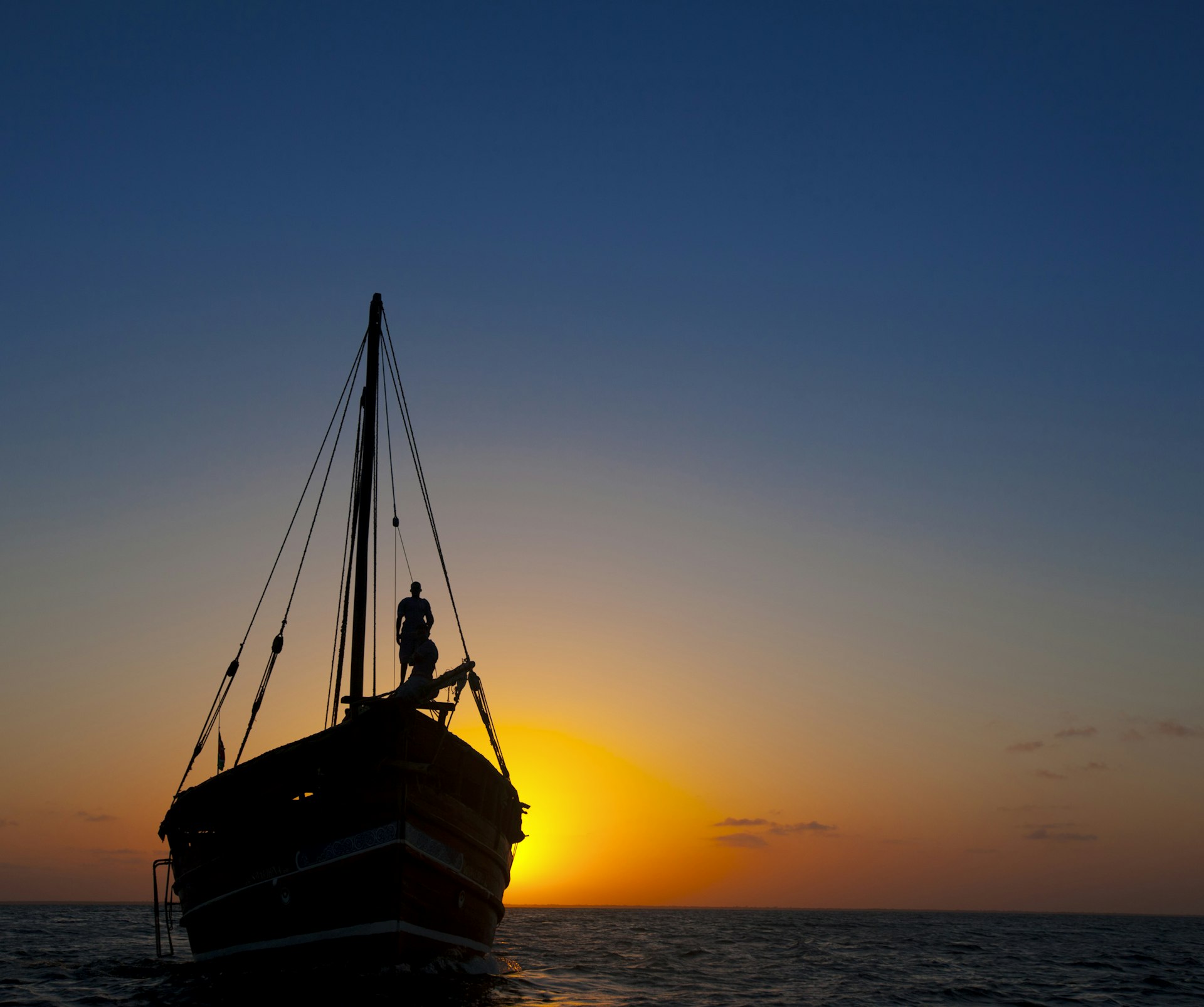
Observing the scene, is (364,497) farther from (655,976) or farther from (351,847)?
(655,976)

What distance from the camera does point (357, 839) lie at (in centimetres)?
1692

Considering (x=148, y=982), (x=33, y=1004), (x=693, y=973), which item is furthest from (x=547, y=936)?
(x=33, y=1004)

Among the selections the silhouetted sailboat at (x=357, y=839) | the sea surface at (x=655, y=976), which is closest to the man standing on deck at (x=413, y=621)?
the silhouetted sailboat at (x=357, y=839)

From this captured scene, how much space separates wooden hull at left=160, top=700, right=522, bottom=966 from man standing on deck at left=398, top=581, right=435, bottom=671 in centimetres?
187

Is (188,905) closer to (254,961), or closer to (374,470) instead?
(254,961)

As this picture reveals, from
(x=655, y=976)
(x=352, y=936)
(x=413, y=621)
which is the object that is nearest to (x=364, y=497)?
(x=413, y=621)

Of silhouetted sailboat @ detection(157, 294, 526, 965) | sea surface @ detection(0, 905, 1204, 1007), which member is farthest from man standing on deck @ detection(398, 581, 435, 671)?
sea surface @ detection(0, 905, 1204, 1007)

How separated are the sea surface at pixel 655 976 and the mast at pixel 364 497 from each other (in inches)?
218

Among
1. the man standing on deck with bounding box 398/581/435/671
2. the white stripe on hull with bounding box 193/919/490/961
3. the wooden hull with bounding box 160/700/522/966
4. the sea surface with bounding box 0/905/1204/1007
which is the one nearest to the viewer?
the white stripe on hull with bounding box 193/919/490/961

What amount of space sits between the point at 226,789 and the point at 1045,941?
195ft

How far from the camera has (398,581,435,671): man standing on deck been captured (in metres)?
19.2

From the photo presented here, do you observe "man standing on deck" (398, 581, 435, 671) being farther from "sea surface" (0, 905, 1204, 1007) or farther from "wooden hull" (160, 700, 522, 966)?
"sea surface" (0, 905, 1204, 1007)

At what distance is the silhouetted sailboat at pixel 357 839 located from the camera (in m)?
16.8

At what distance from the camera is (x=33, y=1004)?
1928 centimetres
